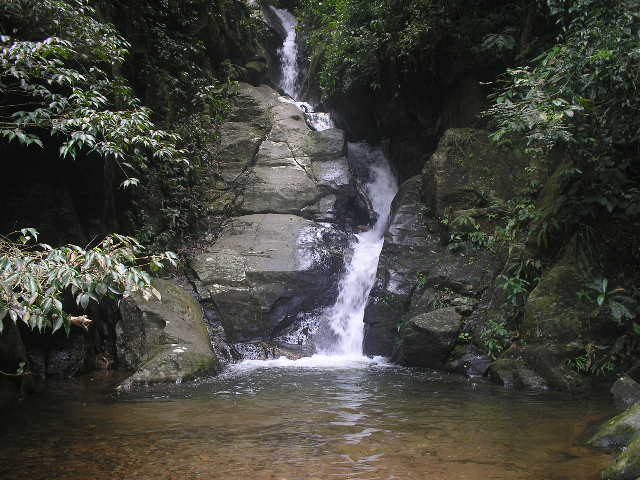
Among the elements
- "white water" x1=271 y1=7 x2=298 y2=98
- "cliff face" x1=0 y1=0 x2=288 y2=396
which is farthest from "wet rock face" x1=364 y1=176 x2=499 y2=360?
"white water" x1=271 y1=7 x2=298 y2=98

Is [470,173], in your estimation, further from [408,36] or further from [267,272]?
[267,272]

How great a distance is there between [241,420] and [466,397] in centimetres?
297

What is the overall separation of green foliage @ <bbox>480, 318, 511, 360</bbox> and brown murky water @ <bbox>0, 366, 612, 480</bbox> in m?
0.91

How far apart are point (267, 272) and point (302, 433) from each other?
19.3ft

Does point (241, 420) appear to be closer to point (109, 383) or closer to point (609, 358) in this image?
point (109, 383)

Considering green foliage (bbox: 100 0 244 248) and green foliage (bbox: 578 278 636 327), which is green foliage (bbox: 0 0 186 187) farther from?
green foliage (bbox: 578 278 636 327)

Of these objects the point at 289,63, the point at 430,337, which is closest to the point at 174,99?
the point at 289,63

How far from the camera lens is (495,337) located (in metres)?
8.03

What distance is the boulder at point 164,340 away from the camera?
751 cm

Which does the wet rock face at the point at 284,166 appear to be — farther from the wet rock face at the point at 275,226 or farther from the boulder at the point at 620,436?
the boulder at the point at 620,436

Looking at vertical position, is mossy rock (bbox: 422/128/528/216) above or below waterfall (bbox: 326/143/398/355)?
above

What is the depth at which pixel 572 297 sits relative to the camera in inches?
288

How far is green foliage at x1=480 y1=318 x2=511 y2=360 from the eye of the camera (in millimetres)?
7922

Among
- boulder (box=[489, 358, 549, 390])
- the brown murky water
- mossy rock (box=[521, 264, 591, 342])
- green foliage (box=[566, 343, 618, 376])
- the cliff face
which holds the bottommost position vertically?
the brown murky water
